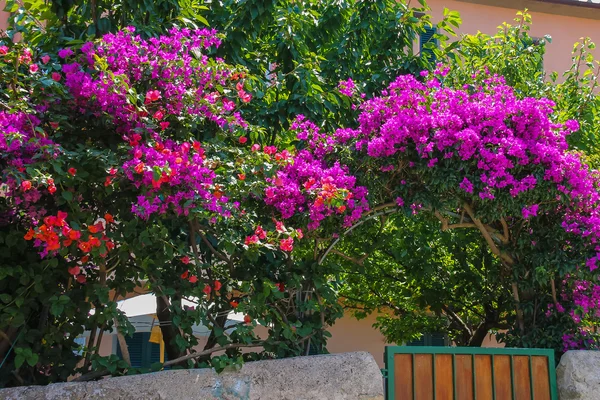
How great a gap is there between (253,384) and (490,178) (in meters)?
2.30

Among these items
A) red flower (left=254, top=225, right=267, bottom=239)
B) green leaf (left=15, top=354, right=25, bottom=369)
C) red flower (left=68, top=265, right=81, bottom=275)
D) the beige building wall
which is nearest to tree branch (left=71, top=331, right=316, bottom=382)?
green leaf (left=15, top=354, right=25, bottom=369)

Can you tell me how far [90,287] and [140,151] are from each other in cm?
117

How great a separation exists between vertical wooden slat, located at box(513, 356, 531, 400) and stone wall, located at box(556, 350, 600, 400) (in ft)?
0.90

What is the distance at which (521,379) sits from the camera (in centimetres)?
539

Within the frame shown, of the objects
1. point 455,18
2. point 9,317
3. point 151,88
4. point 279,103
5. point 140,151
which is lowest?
point 9,317

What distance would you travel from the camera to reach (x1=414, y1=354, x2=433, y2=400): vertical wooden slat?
5.10 meters

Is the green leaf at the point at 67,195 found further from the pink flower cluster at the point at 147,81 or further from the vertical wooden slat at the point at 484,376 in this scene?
the vertical wooden slat at the point at 484,376

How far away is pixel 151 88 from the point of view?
4.82 metres

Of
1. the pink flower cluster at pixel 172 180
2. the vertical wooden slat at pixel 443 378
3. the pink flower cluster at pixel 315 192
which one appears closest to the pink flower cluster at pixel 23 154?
the pink flower cluster at pixel 172 180

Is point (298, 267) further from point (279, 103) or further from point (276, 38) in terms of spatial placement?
point (276, 38)

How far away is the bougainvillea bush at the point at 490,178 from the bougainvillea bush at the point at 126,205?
53cm

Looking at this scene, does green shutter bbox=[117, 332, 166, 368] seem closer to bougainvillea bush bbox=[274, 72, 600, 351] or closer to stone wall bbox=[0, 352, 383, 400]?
bougainvillea bush bbox=[274, 72, 600, 351]

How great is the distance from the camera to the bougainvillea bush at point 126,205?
4277 millimetres

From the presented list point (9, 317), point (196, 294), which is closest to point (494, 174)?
point (196, 294)
